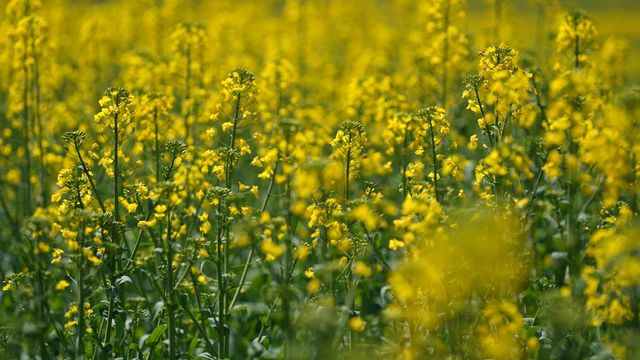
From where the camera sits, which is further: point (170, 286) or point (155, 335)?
point (155, 335)

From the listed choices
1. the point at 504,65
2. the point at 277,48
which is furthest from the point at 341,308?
the point at 277,48

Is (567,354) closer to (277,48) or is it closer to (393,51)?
(277,48)

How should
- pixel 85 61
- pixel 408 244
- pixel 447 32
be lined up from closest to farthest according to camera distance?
pixel 408 244, pixel 447 32, pixel 85 61

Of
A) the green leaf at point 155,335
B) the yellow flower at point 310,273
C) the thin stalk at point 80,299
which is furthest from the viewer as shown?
the green leaf at point 155,335

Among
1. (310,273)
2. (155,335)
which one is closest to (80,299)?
(155,335)

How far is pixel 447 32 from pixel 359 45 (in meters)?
9.03

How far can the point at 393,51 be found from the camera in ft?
61.9

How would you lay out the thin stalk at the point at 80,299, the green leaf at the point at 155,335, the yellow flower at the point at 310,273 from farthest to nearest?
1. the green leaf at the point at 155,335
2. the yellow flower at the point at 310,273
3. the thin stalk at the point at 80,299

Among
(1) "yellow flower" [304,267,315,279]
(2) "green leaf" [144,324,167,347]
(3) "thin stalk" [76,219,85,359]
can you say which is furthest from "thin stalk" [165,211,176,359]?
(1) "yellow flower" [304,267,315,279]

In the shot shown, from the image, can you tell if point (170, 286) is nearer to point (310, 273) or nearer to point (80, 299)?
point (80, 299)

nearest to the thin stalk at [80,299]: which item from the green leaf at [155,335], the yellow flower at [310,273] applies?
the green leaf at [155,335]

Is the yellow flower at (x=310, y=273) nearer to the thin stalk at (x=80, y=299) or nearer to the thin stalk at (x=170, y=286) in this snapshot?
the thin stalk at (x=170, y=286)

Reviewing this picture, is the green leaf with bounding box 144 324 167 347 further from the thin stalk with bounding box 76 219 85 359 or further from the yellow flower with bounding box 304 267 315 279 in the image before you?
the yellow flower with bounding box 304 267 315 279

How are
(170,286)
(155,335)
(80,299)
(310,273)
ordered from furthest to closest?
(155,335)
(310,273)
(170,286)
(80,299)
